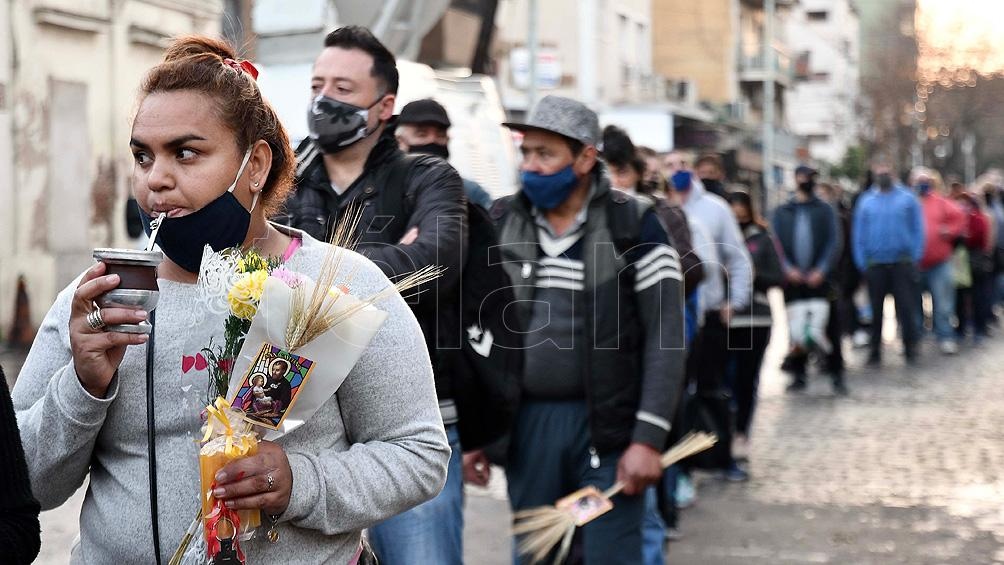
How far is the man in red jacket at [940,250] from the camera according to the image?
1841cm

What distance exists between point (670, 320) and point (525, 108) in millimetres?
31089

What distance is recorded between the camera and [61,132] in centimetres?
1755

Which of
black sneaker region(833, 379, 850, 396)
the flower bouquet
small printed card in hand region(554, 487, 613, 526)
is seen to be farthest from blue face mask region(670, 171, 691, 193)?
the flower bouquet

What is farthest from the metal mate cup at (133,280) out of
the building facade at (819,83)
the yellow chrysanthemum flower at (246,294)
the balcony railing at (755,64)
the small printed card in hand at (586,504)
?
the building facade at (819,83)

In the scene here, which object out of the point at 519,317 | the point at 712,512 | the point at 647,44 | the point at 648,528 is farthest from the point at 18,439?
the point at 647,44

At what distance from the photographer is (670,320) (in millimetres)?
5168

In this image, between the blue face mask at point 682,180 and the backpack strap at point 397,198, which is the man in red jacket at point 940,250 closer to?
the blue face mask at point 682,180

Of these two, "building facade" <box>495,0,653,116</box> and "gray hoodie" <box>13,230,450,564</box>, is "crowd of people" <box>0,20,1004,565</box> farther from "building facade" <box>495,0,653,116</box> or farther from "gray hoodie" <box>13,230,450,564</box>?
"building facade" <box>495,0,653,116</box>

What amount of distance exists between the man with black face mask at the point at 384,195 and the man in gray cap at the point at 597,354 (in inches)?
27.8

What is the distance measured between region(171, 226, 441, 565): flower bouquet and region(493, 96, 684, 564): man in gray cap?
2.65 metres

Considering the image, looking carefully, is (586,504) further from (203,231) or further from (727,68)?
(727,68)

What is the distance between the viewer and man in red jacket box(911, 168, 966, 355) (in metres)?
18.4

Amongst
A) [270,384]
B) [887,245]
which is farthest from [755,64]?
[270,384]

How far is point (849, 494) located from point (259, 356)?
7127mm
